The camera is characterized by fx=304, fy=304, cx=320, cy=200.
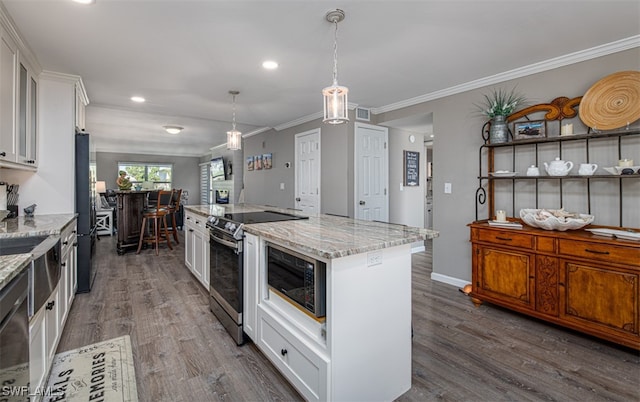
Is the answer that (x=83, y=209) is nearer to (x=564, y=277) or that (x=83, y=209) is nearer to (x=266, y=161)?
(x=266, y=161)

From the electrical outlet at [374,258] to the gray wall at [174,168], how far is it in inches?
407

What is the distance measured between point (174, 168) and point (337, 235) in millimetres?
10311

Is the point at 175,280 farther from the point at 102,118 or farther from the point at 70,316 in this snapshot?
the point at 102,118

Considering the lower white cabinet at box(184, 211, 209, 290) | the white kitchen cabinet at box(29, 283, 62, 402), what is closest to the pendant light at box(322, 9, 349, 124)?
the lower white cabinet at box(184, 211, 209, 290)

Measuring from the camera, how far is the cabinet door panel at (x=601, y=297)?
2.11 meters

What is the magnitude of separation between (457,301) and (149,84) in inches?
163

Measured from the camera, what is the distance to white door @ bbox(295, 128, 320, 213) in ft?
16.3

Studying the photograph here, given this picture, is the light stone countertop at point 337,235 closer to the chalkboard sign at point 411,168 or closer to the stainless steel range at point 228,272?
the stainless steel range at point 228,272

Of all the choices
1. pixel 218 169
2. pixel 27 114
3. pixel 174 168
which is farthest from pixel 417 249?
pixel 174 168

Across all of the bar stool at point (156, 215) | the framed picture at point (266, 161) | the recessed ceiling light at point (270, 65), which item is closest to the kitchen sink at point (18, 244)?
the recessed ceiling light at point (270, 65)

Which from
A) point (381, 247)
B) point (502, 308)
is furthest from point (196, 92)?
point (502, 308)

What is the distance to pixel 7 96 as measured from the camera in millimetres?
2133

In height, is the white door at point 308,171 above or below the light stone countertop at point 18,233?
above

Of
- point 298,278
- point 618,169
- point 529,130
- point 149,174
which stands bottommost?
point 298,278
